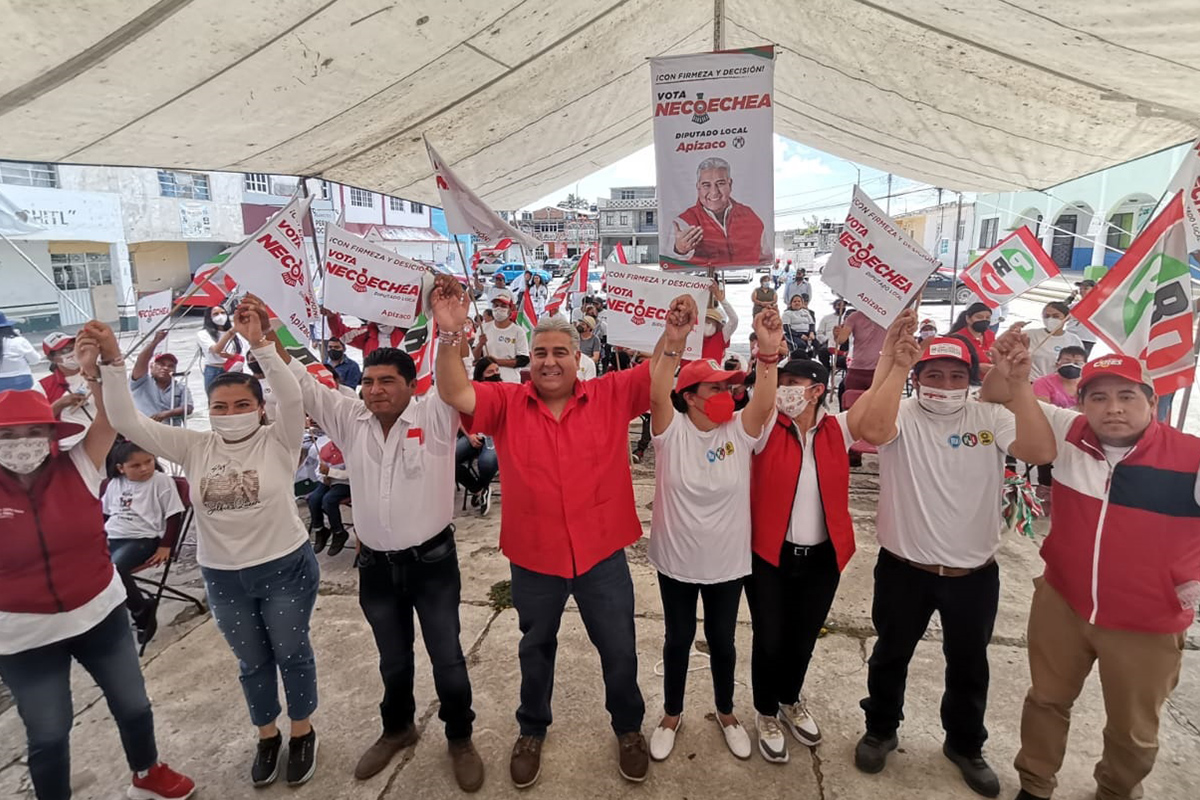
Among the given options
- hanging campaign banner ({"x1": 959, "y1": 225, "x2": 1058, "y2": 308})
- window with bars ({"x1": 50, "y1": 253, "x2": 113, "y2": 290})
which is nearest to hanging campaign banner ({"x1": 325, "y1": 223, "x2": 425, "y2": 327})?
hanging campaign banner ({"x1": 959, "y1": 225, "x2": 1058, "y2": 308})

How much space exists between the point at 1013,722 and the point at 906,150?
761 cm

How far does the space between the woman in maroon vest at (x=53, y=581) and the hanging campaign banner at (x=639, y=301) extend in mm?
2745

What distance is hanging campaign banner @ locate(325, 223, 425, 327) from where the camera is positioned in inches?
189

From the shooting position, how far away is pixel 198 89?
409 centimetres

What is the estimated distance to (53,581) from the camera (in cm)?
243

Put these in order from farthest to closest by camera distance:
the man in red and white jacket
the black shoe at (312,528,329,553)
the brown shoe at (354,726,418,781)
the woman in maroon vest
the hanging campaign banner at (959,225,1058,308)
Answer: the hanging campaign banner at (959,225,1058,308), the black shoe at (312,528,329,553), the brown shoe at (354,726,418,781), the woman in maroon vest, the man in red and white jacket

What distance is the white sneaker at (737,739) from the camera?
296 cm

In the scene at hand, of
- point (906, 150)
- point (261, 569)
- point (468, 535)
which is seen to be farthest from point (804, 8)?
point (261, 569)

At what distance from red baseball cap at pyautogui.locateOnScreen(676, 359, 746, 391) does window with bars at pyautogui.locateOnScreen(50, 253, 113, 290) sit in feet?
80.8

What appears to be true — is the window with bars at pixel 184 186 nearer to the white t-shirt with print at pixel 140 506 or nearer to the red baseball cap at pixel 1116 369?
the white t-shirt with print at pixel 140 506

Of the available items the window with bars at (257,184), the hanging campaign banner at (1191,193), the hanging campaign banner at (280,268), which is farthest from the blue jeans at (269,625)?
the window with bars at (257,184)

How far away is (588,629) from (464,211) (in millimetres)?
3912

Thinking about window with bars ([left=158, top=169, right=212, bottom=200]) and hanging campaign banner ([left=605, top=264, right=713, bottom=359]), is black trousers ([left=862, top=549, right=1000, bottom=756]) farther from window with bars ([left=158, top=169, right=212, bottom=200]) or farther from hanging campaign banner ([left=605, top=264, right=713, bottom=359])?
window with bars ([left=158, top=169, right=212, bottom=200])

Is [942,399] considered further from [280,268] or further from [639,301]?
[280,268]
